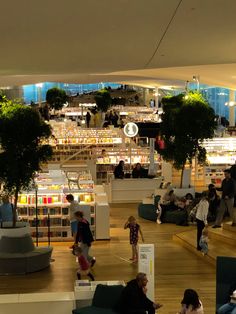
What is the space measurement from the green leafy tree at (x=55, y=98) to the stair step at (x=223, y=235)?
2731 centimetres

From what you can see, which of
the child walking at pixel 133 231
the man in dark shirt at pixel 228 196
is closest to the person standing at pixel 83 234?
the child walking at pixel 133 231

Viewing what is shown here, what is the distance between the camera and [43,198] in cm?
1479

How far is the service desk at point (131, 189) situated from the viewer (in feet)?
67.1

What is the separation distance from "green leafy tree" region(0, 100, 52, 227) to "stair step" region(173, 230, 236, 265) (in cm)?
365

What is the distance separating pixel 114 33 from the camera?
810 cm

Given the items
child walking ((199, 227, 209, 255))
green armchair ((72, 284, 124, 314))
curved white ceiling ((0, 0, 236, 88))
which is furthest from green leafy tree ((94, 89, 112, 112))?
green armchair ((72, 284, 124, 314))

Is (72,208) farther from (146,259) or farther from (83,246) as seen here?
(146,259)

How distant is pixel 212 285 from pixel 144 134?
18437 millimetres

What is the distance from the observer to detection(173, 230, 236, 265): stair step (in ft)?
40.4

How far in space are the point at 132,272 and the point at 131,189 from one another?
8858 mm

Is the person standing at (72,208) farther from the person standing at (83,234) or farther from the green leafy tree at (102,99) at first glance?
the green leafy tree at (102,99)

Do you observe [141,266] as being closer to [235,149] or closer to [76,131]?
[235,149]

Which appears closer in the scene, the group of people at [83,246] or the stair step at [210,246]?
the group of people at [83,246]

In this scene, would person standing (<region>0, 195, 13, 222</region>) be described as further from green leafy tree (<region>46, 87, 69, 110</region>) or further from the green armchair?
green leafy tree (<region>46, 87, 69, 110</region>)
